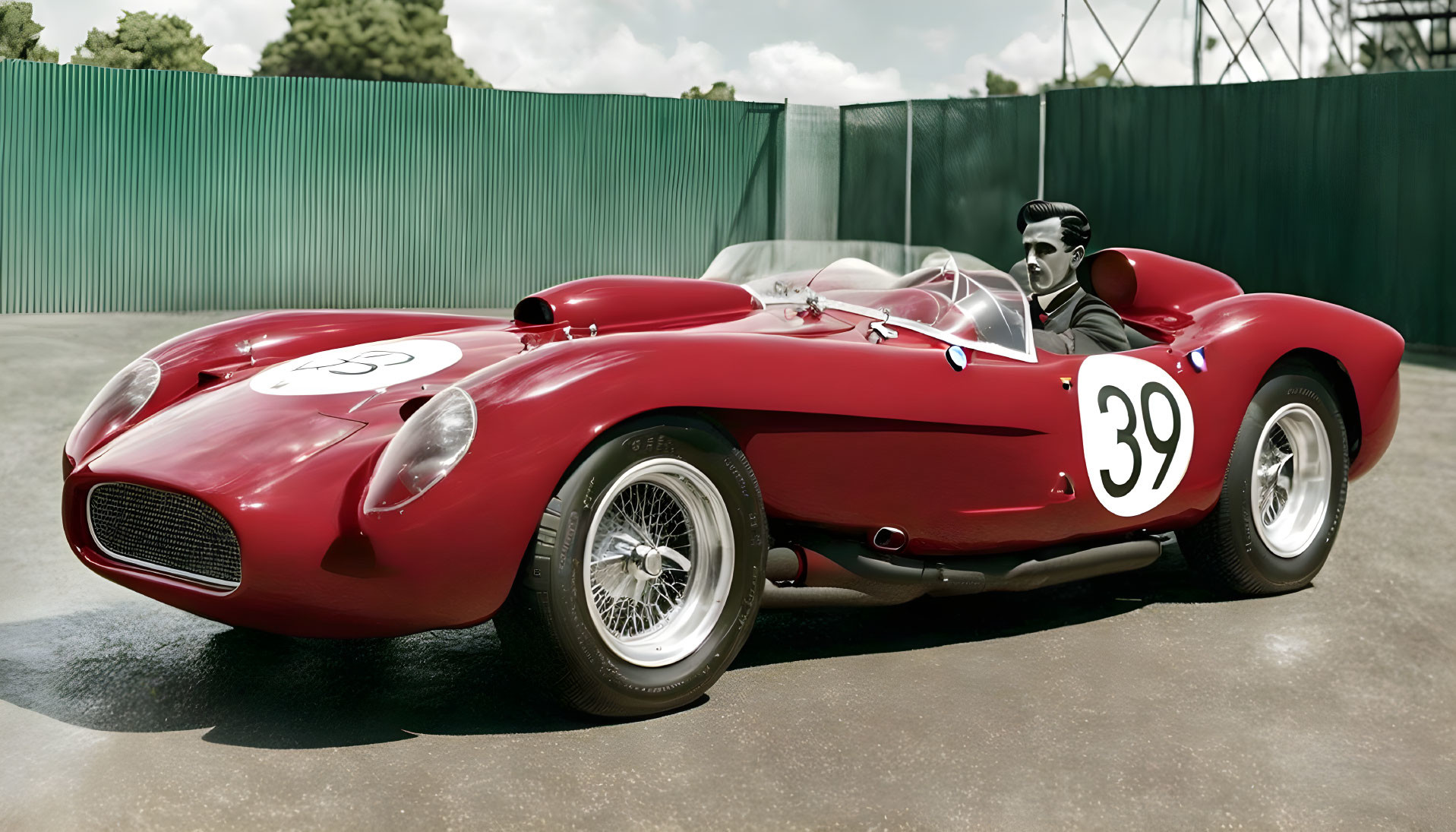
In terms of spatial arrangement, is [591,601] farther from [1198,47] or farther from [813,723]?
[1198,47]

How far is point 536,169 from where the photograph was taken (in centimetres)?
1923

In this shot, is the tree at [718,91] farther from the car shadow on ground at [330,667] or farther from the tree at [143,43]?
the car shadow on ground at [330,667]

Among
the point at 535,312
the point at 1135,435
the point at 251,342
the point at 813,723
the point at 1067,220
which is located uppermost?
the point at 1067,220

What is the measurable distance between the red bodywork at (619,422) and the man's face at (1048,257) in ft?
0.91

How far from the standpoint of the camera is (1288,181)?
15.8 m

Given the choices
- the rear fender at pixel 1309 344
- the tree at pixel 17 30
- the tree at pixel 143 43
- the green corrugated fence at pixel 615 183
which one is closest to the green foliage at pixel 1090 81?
the green corrugated fence at pixel 615 183

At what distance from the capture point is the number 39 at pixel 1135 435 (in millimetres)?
4395

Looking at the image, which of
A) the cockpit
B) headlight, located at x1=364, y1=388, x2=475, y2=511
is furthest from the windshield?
headlight, located at x1=364, y1=388, x2=475, y2=511

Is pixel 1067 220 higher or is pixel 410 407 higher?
pixel 1067 220

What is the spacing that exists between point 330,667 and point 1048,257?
282cm

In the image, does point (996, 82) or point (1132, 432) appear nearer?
point (1132, 432)

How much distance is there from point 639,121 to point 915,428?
645 inches

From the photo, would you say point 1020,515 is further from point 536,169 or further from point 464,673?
point 536,169

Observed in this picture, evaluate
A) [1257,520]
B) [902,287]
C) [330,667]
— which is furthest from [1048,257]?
[330,667]
